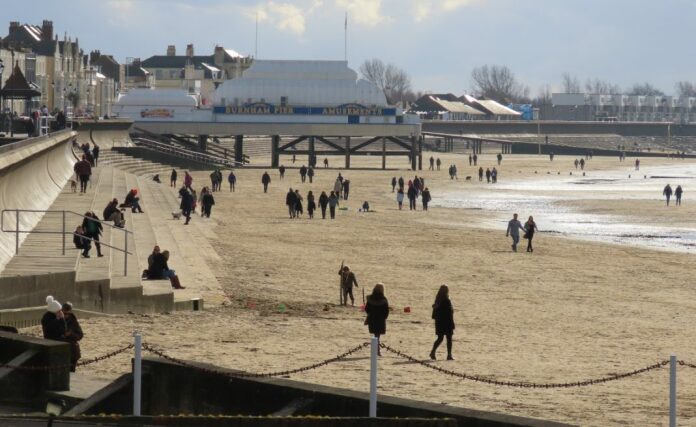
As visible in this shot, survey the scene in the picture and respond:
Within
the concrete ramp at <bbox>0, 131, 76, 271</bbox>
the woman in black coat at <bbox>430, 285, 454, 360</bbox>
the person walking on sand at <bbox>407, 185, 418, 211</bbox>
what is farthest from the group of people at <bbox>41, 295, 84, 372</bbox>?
the person walking on sand at <bbox>407, 185, 418, 211</bbox>

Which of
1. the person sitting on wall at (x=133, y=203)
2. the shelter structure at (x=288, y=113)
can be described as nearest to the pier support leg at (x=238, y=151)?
the shelter structure at (x=288, y=113)

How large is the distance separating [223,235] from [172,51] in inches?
5745

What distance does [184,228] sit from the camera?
3947 centimetres

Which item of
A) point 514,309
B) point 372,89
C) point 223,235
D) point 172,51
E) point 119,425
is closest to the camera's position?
point 119,425

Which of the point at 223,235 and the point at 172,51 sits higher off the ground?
the point at 172,51

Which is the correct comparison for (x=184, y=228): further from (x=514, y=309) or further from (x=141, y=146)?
(x=141, y=146)

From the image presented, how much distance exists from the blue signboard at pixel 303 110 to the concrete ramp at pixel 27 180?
44224 mm

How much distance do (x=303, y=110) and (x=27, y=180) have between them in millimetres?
58073

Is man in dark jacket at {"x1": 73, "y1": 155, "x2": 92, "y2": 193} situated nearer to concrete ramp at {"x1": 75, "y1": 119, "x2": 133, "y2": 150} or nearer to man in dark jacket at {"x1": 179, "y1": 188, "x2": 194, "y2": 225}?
man in dark jacket at {"x1": 179, "y1": 188, "x2": 194, "y2": 225}

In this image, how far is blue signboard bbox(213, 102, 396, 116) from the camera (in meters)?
89.2

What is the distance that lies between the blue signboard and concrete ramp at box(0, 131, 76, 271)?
145ft

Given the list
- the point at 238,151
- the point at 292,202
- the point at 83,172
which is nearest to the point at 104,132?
the point at 238,151

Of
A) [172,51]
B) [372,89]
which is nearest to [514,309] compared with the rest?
[372,89]

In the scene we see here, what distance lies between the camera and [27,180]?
31984 millimetres
